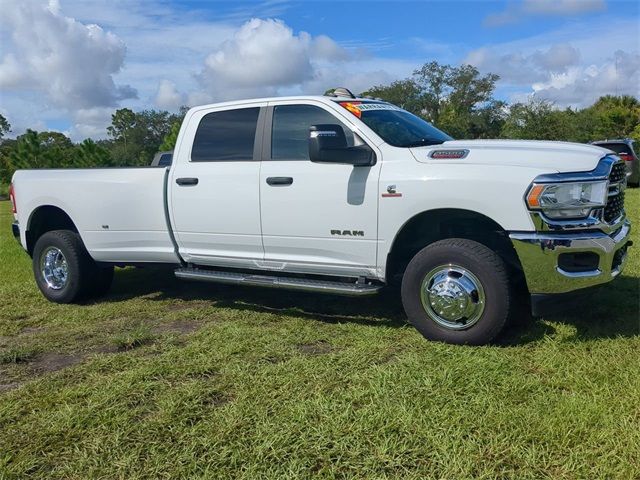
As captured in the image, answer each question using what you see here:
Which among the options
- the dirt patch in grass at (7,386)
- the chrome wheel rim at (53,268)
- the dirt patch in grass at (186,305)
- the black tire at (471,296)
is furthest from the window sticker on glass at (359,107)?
the chrome wheel rim at (53,268)

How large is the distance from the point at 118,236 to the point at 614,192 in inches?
179

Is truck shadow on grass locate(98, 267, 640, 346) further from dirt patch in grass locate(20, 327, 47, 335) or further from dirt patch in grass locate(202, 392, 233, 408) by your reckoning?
dirt patch in grass locate(202, 392, 233, 408)

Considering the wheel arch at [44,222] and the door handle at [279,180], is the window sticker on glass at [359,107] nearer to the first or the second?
the door handle at [279,180]

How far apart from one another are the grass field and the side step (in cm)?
36

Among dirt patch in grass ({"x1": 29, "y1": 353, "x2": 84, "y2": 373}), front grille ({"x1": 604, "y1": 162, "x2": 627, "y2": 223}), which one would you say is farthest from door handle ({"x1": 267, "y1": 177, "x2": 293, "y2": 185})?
front grille ({"x1": 604, "y1": 162, "x2": 627, "y2": 223})

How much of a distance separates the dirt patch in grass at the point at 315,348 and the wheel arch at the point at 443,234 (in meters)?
0.75

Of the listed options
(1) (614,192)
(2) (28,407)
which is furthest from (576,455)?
(2) (28,407)

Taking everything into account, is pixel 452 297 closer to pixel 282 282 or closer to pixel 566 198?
pixel 566 198

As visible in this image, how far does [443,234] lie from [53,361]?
10.4ft

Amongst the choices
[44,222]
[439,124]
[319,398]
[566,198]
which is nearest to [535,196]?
[566,198]

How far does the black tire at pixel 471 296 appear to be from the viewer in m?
4.17

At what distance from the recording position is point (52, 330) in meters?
5.42

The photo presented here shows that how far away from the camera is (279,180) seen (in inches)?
197

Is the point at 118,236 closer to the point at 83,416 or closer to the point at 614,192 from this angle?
the point at 83,416
